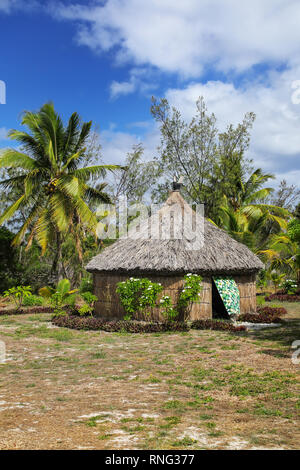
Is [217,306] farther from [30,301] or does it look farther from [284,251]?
[284,251]

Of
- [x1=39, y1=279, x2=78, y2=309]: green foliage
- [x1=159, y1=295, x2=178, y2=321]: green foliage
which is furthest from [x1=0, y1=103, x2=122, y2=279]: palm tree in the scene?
[x1=159, y1=295, x2=178, y2=321]: green foliage

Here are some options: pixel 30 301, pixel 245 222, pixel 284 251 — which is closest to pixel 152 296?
pixel 30 301

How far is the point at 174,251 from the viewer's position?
44.8 feet

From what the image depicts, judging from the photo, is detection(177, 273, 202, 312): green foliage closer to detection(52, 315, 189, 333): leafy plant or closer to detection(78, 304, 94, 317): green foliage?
detection(52, 315, 189, 333): leafy plant

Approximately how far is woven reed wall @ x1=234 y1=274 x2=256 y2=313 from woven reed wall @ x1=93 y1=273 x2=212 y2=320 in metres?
1.65

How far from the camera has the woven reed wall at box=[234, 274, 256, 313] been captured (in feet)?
48.8

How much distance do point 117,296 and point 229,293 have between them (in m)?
3.68

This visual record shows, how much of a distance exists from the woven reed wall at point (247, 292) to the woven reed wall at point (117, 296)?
165 centimetres

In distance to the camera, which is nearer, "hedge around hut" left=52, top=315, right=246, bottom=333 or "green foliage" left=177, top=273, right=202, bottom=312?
"hedge around hut" left=52, top=315, right=246, bottom=333

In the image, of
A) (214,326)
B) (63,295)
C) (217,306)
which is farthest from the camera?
(63,295)

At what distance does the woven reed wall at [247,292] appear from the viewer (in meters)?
14.9

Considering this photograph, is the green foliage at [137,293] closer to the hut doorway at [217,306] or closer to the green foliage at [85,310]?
the green foliage at [85,310]

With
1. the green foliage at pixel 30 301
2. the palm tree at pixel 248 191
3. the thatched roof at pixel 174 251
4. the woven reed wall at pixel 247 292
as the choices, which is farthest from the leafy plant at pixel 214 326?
the palm tree at pixel 248 191

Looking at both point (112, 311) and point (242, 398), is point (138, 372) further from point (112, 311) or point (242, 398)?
point (112, 311)
